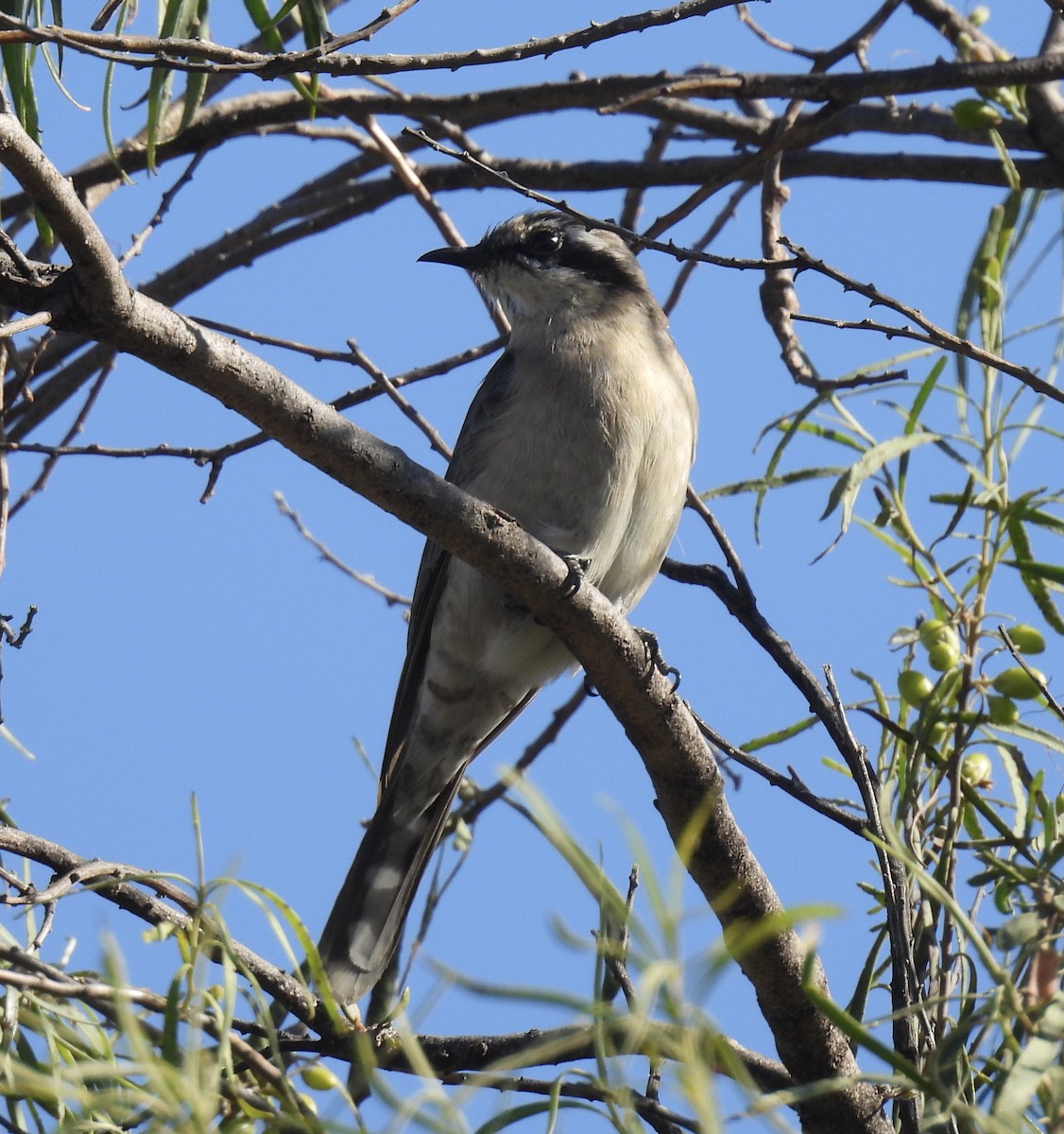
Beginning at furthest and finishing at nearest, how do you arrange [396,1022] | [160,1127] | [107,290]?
1. [107,290]
2. [396,1022]
3. [160,1127]

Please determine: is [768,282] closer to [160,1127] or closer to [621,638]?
[621,638]

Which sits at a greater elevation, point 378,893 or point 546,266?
point 546,266

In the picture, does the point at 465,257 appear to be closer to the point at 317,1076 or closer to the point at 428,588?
the point at 428,588

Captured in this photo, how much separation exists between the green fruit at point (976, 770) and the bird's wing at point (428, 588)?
86.1 inches

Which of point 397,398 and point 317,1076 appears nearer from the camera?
point 317,1076

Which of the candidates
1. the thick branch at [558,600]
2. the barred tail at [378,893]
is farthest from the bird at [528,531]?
the thick branch at [558,600]

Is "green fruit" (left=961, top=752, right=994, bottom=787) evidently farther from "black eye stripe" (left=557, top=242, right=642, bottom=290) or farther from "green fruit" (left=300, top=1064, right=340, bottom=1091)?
"black eye stripe" (left=557, top=242, right=642, bottom=290)

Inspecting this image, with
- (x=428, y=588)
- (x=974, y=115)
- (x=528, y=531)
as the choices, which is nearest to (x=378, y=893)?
(x=428, y=588)

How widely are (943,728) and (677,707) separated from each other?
658 millimetres

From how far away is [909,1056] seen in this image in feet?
8.61

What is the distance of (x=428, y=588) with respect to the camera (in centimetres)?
496

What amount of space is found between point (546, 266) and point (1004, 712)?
10.9 ft

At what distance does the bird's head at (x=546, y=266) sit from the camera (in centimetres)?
557

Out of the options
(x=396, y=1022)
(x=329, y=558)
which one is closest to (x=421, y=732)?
(x=329, y=558)
